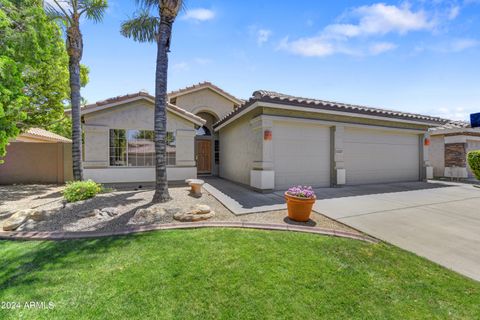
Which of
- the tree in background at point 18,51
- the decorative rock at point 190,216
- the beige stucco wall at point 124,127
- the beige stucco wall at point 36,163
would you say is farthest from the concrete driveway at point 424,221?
the beige stucco wall at point 36,163

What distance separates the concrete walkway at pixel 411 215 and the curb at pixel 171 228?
0.87m

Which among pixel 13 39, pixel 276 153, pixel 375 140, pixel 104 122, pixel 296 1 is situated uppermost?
pixel 296 1

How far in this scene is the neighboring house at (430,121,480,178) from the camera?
1462cm

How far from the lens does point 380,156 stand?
12.3m

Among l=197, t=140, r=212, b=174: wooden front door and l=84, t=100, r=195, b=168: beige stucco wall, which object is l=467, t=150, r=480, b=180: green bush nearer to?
l=84, t=100, r=195, b=168: beige stucco wall

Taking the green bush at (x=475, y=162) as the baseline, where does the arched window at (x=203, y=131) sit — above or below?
above

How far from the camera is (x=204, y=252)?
3912mm

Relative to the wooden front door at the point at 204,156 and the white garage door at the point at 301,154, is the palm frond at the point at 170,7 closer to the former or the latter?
the white garage door at the point at 301,154

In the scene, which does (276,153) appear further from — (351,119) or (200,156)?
(200,156)

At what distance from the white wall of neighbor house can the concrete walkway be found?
427 cm

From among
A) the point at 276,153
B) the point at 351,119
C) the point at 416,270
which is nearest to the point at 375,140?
the point at 351,119

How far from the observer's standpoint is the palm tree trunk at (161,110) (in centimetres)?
718

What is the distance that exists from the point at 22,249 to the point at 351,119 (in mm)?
12939

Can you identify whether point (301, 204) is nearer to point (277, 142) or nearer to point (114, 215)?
point (277, 142)
